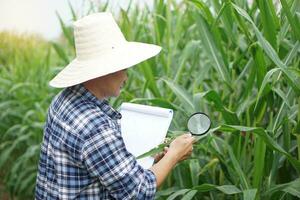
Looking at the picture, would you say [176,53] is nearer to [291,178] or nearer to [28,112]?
[291,178]

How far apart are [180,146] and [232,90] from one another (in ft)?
2.31

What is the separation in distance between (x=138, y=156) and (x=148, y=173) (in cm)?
12

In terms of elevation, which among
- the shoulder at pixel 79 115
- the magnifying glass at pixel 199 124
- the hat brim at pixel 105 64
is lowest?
the magnifying glass at pixel 199 124

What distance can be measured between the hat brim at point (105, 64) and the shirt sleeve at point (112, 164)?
0.17 m

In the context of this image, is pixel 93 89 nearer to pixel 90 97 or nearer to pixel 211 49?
pixel 90 97

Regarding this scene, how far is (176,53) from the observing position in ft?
10.8

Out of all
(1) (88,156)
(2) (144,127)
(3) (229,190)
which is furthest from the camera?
(3) (229,190)

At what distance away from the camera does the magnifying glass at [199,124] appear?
6.54 ft

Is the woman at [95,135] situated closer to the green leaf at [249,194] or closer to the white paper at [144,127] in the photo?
the white paper at [144,127]

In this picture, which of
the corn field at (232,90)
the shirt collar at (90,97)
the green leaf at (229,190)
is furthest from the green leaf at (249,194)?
the shirt collar at (90,97)

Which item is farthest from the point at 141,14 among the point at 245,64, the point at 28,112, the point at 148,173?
the point at 148,173

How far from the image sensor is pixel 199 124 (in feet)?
6.59

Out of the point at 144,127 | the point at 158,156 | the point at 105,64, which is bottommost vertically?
the point at 158,156

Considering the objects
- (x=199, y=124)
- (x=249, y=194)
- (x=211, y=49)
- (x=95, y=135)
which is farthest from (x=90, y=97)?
(x=211, y=49)
